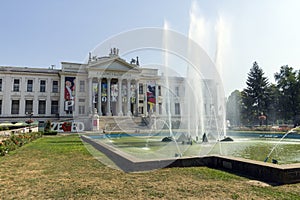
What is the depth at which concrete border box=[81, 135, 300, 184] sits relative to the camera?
511 cm

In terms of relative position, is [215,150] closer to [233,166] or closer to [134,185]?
[233,166]

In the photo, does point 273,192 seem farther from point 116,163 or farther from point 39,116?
point 39,116

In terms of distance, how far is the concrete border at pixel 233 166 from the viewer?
511 centimetres

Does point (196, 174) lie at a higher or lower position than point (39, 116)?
lower

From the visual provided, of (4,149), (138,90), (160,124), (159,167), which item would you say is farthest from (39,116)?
(159,167)

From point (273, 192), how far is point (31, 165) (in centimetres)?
732

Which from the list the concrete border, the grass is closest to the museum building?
the concrete border

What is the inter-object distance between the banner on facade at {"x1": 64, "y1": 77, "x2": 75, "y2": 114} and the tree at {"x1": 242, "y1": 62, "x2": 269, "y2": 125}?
37.8 metres

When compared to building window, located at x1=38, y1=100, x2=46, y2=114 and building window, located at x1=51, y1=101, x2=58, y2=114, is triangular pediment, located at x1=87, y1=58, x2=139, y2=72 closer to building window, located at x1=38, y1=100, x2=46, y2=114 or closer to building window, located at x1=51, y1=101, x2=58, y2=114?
building window, located at x1=51, y1=101, x2=58, y2=114

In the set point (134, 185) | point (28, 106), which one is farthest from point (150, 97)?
point (134, 185)

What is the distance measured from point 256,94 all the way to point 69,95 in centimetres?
4008

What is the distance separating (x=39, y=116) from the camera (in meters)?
48.0

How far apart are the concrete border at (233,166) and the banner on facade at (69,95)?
42.1 metres

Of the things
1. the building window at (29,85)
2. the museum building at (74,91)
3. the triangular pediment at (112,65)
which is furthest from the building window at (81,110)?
the building window at (29,85)
